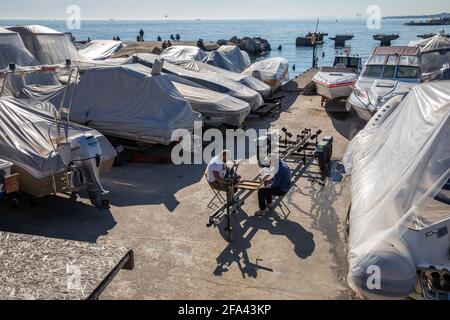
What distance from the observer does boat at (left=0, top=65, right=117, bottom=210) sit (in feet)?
26.5

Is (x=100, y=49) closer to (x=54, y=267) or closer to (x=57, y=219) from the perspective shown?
(x=57, y=219)

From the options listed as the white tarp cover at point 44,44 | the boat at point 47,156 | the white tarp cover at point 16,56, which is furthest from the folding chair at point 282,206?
the white tarp cover at point 44,44

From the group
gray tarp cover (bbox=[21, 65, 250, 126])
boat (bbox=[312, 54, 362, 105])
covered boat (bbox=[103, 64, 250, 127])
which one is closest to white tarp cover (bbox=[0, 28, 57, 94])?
gray tarp cover (bbox=[21, 65, 250, 126])

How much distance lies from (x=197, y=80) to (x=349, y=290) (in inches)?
Result: 423

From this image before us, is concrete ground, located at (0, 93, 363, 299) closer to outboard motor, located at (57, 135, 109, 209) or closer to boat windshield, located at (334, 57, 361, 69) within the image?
outboard motor, located at (57, 135, 109, 209)

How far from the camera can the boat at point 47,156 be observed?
8.09 meters

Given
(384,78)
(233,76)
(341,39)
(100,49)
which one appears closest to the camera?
(384,78)

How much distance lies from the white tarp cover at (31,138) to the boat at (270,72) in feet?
39.8

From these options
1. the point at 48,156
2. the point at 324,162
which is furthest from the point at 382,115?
the point at 48,156

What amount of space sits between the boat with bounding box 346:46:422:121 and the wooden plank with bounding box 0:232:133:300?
10960mm

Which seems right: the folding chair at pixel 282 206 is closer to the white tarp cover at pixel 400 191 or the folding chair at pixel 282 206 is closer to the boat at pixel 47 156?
the white tarp cover at pixel 400 191

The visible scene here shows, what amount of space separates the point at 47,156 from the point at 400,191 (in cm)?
639

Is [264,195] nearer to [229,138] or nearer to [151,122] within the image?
[151,122]

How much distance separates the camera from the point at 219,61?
20.6 metres
